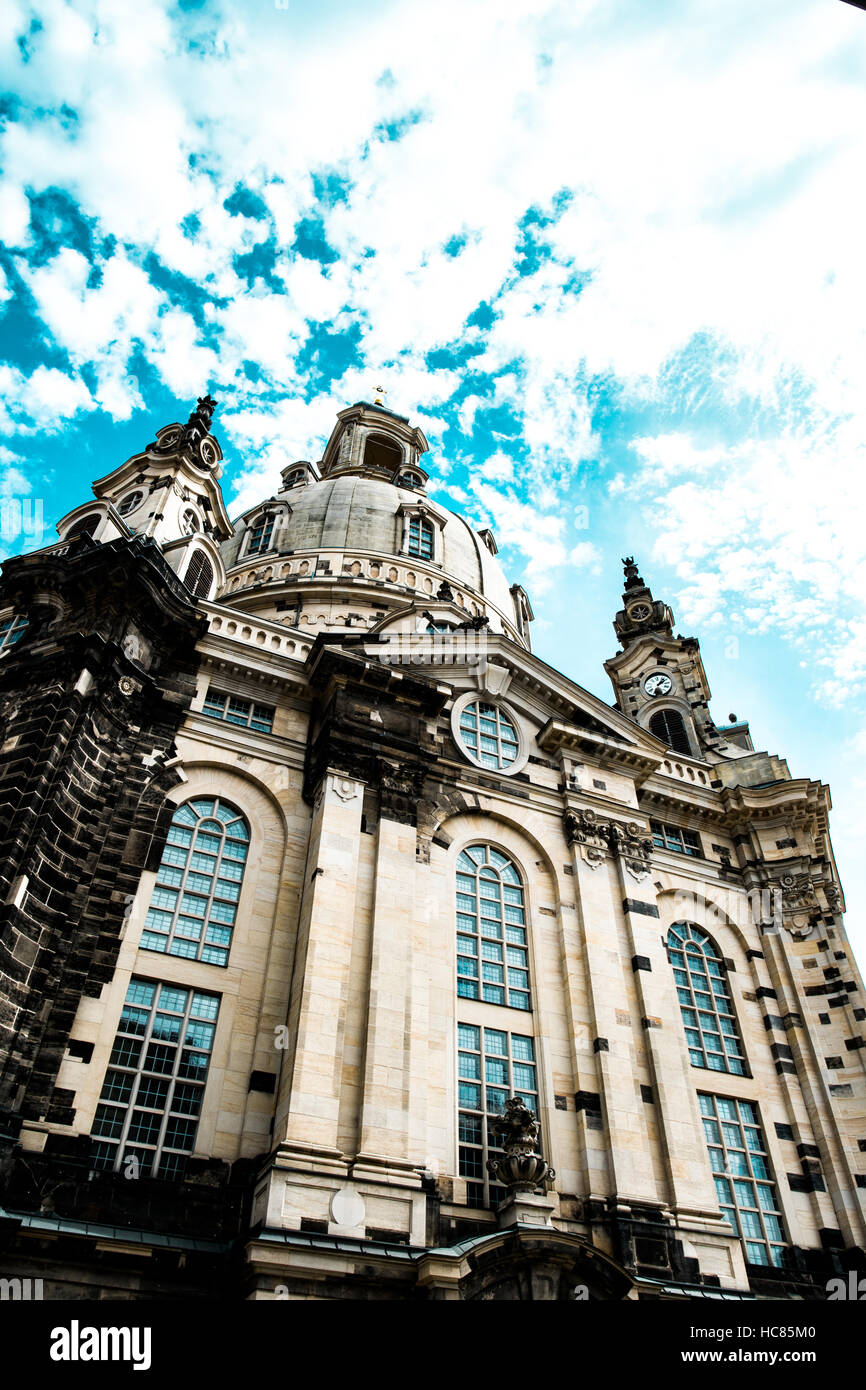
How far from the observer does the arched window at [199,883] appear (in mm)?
22500

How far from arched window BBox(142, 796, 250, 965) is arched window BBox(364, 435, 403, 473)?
44511 millimetres

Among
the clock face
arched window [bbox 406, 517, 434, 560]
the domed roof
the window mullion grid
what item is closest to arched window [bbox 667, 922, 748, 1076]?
the window mullion grid

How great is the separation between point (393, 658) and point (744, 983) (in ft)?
51.8

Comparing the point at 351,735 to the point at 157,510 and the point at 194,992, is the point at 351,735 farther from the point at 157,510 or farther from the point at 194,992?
the point at 157,510

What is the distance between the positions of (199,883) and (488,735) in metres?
11.4

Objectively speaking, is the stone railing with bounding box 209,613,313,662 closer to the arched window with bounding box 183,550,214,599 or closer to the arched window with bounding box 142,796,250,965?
the arched window with bounding box 183,550,214,599

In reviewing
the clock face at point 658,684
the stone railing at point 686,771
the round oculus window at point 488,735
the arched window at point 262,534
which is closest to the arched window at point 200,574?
the round oculus window at point 488,735

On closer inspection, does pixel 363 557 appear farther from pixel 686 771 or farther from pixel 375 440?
pixel 375 440

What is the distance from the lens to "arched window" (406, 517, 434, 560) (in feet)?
161

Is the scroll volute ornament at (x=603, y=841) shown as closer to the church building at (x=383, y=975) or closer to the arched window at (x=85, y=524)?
the church building at (x=383, y=975)

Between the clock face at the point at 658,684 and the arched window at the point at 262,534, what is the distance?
20920 mm

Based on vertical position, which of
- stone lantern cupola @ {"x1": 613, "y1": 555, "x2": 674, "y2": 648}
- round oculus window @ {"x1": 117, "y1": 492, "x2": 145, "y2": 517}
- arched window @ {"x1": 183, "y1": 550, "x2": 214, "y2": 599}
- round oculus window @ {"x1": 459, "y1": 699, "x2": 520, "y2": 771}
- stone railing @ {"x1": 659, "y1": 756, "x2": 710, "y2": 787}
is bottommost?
round oculus window @ {"x1": 459, "y1": 699, "x2": 520, "y2": 771}

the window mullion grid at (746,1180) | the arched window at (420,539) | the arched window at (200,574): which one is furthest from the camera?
the arched window at (420,539)
